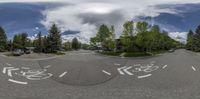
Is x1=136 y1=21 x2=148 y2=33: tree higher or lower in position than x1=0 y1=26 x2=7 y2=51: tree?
higher

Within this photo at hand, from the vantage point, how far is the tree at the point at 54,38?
87.2 metres

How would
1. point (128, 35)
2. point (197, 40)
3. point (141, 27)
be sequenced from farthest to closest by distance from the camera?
point (197, 40) → point (141, 27) → point (128, 35)

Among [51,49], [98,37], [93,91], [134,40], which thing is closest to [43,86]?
[93,91]

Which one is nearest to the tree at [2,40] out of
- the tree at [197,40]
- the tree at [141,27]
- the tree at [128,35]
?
the tree at [128,35]

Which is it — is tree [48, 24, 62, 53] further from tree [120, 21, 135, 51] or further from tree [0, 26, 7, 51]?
tree [120, 21, 135, 51]

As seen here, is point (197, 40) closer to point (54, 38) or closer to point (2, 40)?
point (54, 38)

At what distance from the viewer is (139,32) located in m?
66.3

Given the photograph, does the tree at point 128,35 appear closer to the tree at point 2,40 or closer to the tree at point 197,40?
the tree at point 2,40

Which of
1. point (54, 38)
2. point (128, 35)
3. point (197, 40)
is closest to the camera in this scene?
point (128, 35)

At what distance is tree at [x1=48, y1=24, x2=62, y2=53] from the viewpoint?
8724 centimetres

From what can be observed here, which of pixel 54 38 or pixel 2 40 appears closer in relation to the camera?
pixel 54 38

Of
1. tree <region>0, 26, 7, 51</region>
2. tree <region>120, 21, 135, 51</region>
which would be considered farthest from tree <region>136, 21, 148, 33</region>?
tree <region>0, 26, 7, 51</region>

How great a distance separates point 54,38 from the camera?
3526 inches

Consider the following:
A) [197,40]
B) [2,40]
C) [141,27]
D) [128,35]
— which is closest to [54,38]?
[2,40]
